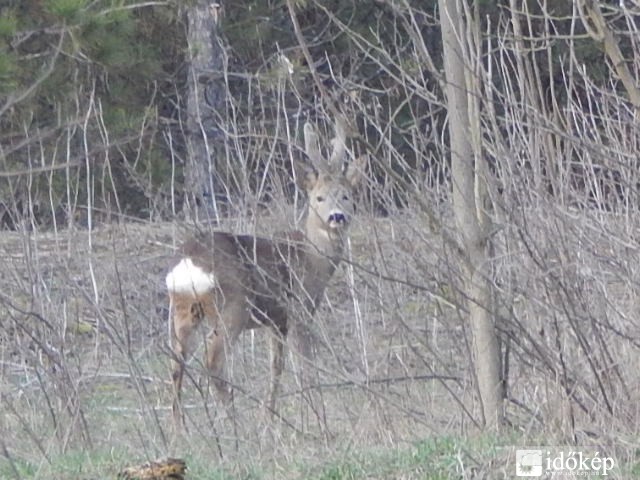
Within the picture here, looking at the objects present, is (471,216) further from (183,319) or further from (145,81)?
(145,81)

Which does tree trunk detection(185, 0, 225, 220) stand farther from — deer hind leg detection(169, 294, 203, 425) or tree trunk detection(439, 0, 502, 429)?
tree trunk detection(439, 0, 502, 429)

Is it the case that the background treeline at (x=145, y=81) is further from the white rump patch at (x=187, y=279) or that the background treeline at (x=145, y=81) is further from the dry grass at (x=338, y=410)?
the dry grass at (x=338, y=410)

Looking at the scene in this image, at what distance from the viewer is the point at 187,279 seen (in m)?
10.8

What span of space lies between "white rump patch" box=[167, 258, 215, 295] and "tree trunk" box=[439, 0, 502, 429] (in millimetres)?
3969

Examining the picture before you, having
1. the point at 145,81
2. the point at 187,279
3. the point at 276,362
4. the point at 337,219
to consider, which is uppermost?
the point at 145,81

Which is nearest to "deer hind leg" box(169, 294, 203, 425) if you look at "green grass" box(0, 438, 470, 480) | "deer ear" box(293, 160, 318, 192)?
"deer ear" box(293, 160, 318, 192)

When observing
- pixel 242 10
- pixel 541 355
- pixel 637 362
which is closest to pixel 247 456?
pixel 541 355

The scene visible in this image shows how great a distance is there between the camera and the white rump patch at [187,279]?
10727 mm

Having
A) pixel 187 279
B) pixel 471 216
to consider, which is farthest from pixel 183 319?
pixel 471 216

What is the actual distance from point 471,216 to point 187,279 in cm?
428

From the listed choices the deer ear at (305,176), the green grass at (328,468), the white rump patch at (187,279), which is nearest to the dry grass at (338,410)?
the green grass at (328,468)

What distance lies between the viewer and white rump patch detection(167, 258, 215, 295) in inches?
422

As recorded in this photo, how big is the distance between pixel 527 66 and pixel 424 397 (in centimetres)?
237

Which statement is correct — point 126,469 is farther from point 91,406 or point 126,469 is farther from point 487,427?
point 91,406
